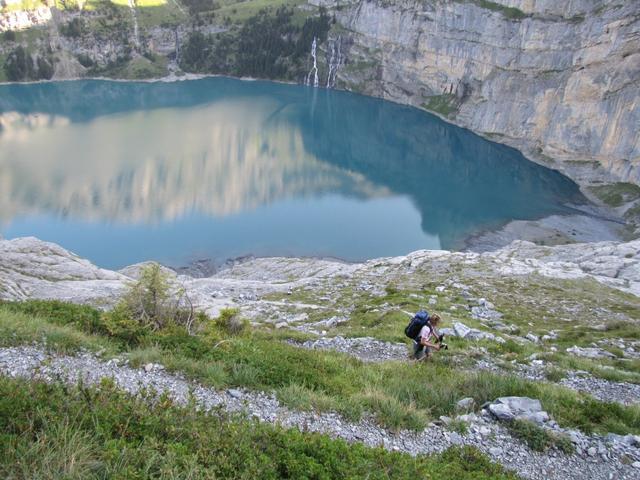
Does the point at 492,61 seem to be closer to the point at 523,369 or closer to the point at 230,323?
the point at 523,369

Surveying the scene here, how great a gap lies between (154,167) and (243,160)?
1728cm

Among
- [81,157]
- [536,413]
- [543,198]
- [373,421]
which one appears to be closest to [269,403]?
[373,421]

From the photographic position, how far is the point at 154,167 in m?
86.9

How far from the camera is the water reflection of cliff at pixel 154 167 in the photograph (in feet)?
237

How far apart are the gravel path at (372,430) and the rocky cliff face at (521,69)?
88.2 meters

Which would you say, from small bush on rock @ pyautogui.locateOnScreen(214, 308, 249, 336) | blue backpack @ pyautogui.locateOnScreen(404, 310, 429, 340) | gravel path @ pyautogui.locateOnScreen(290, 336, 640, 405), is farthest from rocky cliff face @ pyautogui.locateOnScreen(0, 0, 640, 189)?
small bush on rock @ pyautogui.locateOnScreen(214, 308, 249, 336)

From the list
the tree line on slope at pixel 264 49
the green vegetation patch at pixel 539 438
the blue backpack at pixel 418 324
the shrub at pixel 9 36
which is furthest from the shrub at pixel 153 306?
the shrub at pixel 9 36

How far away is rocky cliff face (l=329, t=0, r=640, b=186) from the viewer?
8906 centimetres

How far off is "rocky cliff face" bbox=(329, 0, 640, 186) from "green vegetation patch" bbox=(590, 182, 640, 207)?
7.52 ft

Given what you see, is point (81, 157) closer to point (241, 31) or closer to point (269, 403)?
point (269, 403)

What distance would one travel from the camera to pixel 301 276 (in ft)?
148

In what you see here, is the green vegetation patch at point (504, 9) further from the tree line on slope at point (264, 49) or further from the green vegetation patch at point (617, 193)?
the tree line on slope at point (264, 49)

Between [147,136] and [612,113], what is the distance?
313 ft

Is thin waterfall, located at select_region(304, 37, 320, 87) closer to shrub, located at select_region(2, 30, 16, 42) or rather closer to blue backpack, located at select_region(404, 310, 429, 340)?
shrub, located at select_region(2, 30, 16, 42)
